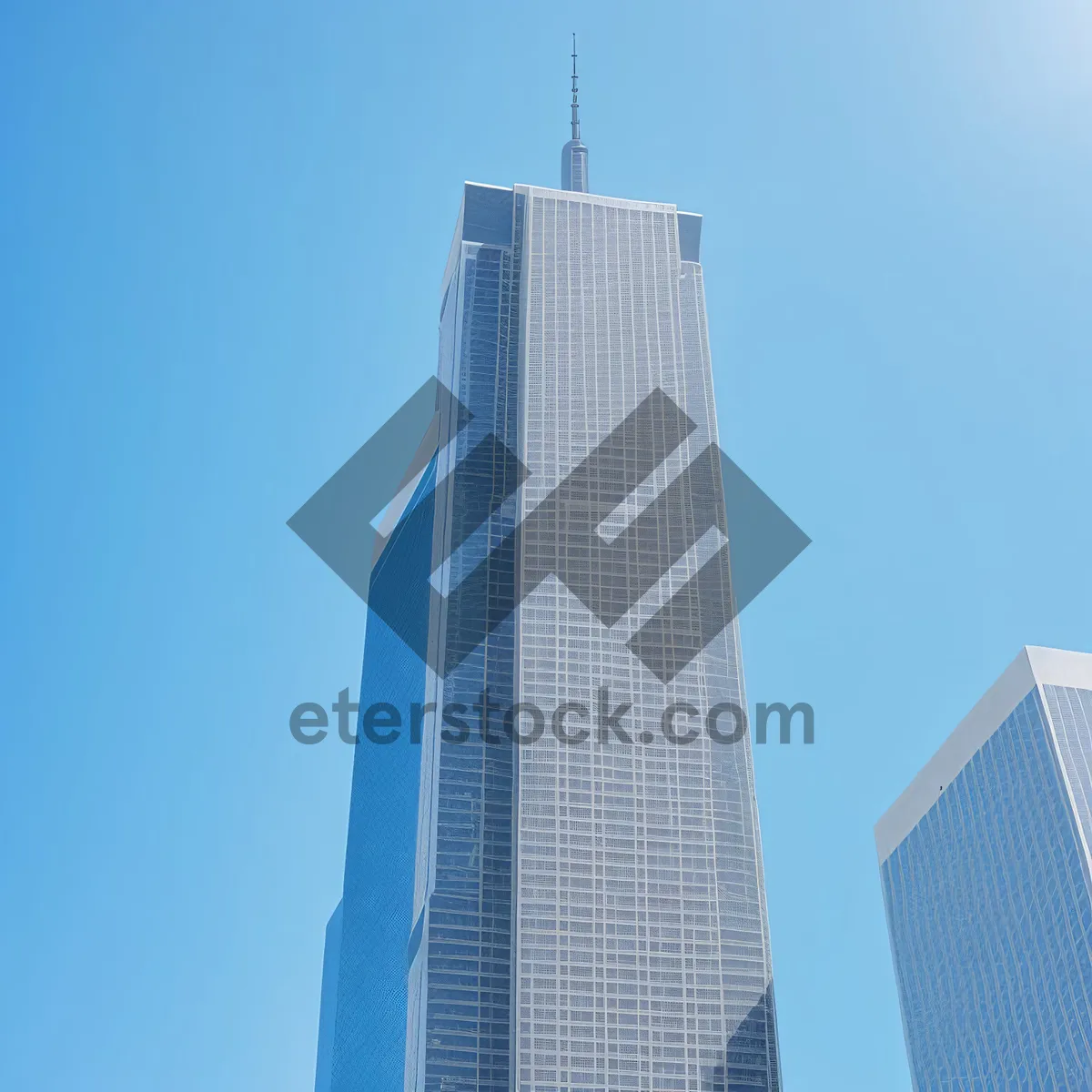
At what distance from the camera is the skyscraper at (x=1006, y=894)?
98.4 metres

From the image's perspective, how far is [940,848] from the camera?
118938 mm

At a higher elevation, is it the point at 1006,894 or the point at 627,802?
the point at 627,802

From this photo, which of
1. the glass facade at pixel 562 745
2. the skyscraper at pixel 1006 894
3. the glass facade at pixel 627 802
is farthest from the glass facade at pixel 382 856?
the skyscraper at pixel 1006 894

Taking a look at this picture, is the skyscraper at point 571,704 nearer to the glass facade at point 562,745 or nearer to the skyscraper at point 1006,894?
the glass facade at point 562,745

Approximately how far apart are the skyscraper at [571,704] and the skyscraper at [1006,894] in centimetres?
1970

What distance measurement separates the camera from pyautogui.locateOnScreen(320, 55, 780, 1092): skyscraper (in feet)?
305

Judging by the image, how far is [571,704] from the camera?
103 meters

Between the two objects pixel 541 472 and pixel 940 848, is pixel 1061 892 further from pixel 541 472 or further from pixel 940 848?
pixel 541 472

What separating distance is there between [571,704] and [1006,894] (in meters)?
34.7

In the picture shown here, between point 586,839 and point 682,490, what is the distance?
1156 inches

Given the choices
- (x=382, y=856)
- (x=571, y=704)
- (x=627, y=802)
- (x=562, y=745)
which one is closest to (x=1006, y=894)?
(x=627, y=802)

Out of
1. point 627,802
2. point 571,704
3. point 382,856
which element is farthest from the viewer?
point 382,856

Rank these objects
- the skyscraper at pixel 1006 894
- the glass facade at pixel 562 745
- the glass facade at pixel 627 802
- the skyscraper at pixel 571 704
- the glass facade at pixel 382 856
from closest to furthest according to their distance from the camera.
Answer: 1. the glass facade at pixel 627 802
2. the glass facade at pixel 562 745
3. the skyscraper at pixel 571 704
4. the skyscraper at pixel 1006 894
5. the glass facade at pixel 382 856

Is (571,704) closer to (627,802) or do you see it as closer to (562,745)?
(562,745)
